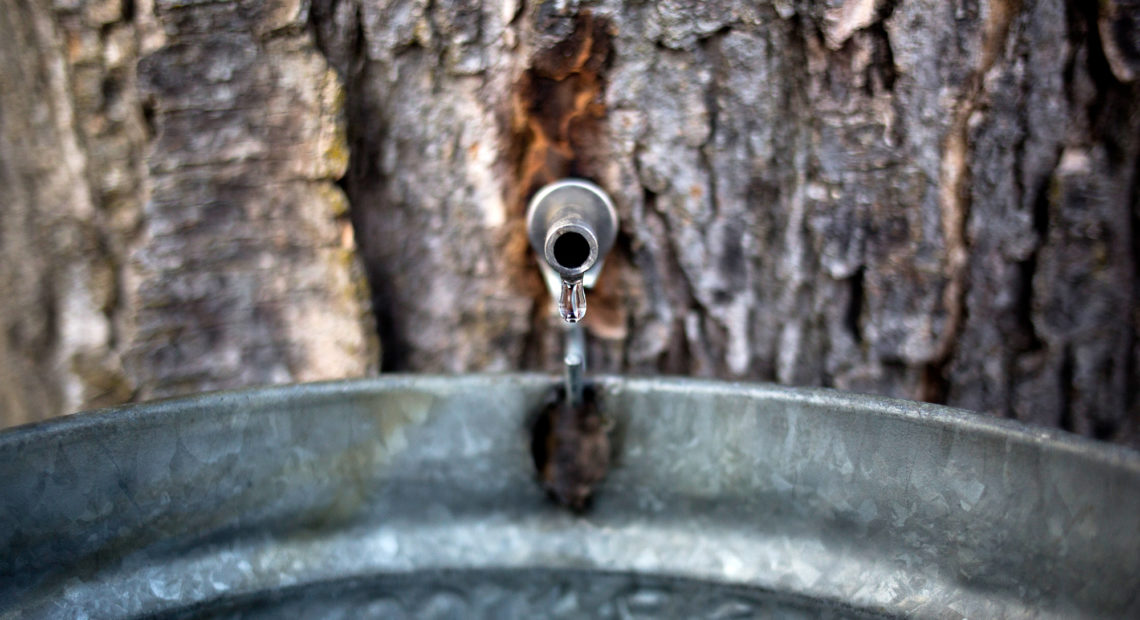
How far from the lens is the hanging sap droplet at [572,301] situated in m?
0.90

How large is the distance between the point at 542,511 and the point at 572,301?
0.82ft

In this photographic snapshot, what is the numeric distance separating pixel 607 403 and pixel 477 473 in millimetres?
168

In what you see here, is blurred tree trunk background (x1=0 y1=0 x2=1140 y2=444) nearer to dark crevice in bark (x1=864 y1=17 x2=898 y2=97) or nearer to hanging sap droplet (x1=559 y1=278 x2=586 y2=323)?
dark crevice in bark (x1=864 y1=17 x2=898 y2=97)

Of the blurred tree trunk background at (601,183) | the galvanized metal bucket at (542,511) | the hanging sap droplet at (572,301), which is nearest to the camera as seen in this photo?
the galvanized metal bucket at (542,511)

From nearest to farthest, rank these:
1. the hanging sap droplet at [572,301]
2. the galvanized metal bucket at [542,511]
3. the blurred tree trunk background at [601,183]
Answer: the galvanized metal bucket at [542,511] < the hanging sap droplet at [572,301] < the blurred tree trunk background at [601,183]

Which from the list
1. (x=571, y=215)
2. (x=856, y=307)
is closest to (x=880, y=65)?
(x=856, y=307)

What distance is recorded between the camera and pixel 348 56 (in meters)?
1.08

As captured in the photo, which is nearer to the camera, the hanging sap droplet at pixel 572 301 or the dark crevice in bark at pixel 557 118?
the hanging sap droplet at pixel 572 301

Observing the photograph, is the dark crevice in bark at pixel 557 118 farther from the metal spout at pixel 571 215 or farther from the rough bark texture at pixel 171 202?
the rough bark texture at pixel 171 202

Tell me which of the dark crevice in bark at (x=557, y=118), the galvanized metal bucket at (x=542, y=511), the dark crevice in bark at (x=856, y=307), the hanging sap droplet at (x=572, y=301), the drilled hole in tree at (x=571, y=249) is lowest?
the galvanized metal bucket at (x=542, y=511)

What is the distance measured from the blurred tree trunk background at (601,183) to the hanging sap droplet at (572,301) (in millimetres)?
266

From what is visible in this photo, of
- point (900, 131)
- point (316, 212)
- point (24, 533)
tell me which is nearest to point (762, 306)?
point (900, 131)

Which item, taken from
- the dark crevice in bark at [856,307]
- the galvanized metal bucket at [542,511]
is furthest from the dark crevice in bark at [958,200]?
the galvanized metal bucket at [542,511]

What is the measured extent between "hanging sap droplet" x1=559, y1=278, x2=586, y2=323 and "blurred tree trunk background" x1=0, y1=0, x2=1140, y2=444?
266mm
